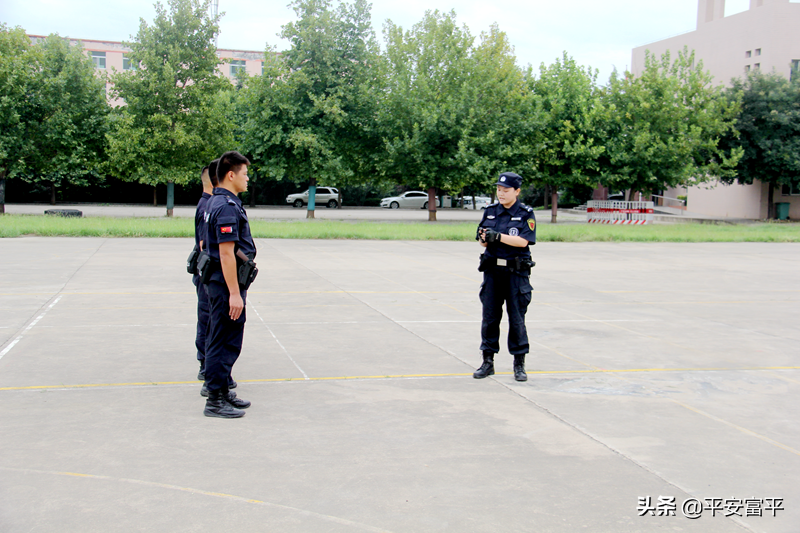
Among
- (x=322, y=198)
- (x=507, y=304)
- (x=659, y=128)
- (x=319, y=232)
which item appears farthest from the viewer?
(x=322, y=198)

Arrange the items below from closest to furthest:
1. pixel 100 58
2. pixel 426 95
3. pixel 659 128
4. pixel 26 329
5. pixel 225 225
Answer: pixel 225 225 < pixel 26 329 < pixel 426 95 < pixel 659 128 < pixel 100 58

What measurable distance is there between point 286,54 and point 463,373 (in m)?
31.7

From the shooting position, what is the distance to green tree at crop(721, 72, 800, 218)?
3991 centimetres

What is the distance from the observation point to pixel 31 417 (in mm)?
5070

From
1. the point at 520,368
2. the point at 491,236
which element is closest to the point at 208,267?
the point at 491,236

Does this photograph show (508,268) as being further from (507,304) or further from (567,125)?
(567,125)

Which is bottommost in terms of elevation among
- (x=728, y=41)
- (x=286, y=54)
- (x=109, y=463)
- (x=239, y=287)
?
(x=109, y=463)

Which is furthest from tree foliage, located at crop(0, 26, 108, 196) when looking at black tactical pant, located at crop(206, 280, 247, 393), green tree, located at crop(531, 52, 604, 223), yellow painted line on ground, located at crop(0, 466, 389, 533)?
yellow painted line on ground, located at crop(0, 466, 389, 533)

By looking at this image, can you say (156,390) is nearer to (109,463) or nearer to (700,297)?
(109,463)

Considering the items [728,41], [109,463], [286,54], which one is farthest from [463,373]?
[728,41]

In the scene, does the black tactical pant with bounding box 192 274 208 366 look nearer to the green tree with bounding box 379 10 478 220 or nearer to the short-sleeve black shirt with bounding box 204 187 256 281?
the short-sleeve black shirt with bounding box 204 187 256 281

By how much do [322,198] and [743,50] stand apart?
3103cm

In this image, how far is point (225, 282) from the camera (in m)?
5.20

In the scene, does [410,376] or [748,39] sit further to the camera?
[748,39]
